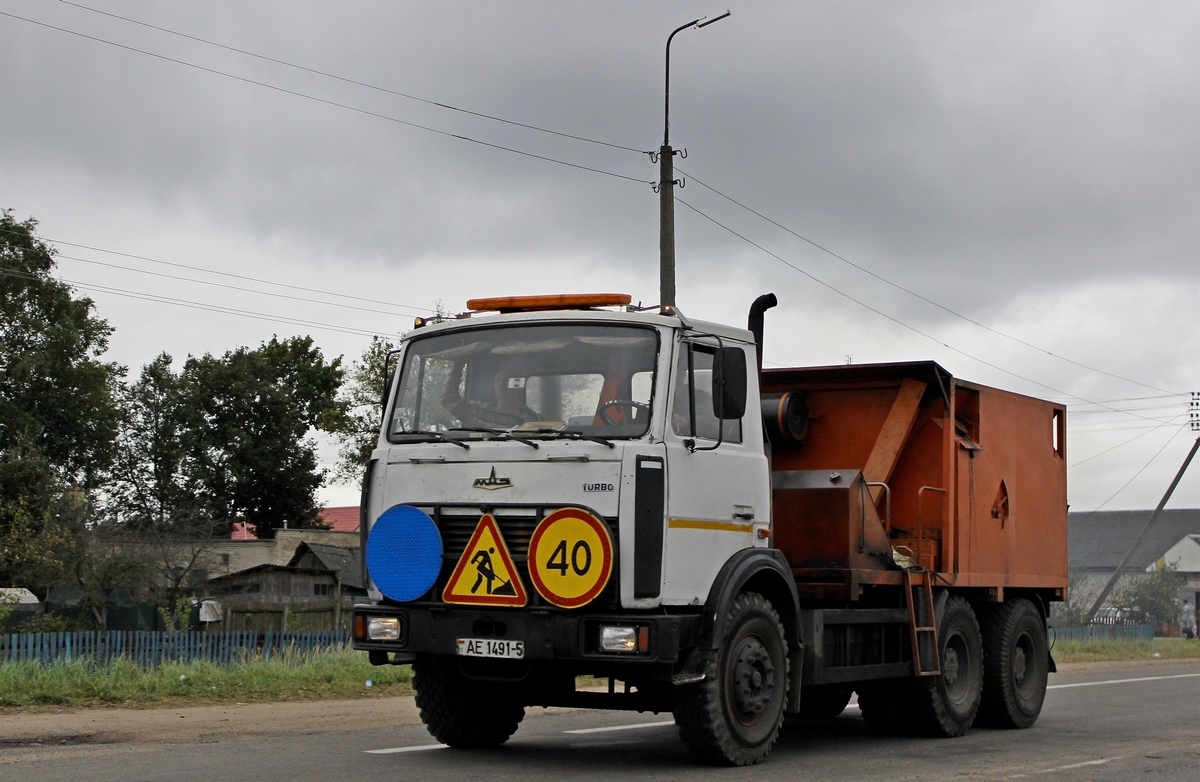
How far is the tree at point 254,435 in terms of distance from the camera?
66375 millimetres

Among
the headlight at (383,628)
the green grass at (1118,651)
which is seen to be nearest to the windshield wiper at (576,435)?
the headlight at (383,628)

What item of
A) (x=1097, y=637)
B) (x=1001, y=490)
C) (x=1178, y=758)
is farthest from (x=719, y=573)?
(x=1097, y=637)

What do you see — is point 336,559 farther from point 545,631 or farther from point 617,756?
point 545,631

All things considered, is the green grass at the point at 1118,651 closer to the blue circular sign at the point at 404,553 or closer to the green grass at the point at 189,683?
the green grass at the point at 189,683

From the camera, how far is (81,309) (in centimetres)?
5406

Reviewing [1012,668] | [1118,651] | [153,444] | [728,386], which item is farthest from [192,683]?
[153,444]

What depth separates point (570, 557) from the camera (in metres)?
7.98

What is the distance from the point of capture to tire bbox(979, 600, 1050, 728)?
12.1 m

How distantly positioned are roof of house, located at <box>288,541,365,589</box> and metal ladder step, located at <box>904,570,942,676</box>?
137 ft

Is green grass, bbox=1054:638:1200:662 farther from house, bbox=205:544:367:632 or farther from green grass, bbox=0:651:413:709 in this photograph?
house, bbox=205:544:367:632

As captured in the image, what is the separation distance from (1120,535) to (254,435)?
53468 mm

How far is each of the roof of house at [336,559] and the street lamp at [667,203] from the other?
34093mm

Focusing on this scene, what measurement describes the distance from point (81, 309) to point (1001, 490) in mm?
48573

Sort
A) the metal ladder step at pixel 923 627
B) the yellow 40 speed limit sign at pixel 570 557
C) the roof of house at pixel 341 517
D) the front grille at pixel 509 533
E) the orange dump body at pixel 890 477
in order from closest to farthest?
the yellow 40 speed limit sign at pixel 570 557, the front grille at pixel 509 533, the orange dump body at pixel 890 477, the metal ladder step at pixel 923 627, the roof of house at pixel 341 517
